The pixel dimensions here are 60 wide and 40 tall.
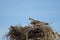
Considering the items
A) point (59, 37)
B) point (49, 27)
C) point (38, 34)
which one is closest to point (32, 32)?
point (38, 34)

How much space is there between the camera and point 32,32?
1182 centimetres

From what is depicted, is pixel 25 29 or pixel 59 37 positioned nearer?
pixel 25 29

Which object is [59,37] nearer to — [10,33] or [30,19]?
[30,19]

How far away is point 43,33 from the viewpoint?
11.8 meters

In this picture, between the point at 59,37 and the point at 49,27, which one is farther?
the point at 59,37

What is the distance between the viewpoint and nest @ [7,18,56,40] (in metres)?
11.8

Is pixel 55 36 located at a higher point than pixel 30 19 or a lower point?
lower

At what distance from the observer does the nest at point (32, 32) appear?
11.8 m

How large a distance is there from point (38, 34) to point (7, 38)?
7.06 ft

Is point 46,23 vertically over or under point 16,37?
over

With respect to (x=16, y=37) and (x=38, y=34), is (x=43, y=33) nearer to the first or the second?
(x=38, y=34)

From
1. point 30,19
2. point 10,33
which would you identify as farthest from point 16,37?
point 30,19

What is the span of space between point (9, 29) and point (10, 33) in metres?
0.28

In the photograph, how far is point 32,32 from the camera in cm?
1182
